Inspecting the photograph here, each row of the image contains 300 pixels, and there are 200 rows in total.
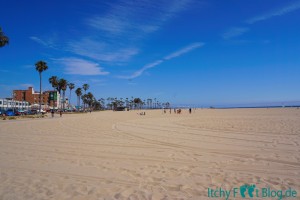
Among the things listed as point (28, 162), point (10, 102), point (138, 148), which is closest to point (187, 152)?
point (138, 148)

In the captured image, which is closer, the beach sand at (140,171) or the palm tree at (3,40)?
the beach sand at (140,171)

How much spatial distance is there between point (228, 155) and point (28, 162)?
7813 millimetres

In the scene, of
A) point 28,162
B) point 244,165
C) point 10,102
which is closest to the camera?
point 244,165

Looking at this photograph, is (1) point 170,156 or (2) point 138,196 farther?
(1) point 170,156

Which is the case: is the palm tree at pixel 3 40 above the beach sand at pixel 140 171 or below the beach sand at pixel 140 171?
above

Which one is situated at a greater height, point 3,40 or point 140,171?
point 3,40

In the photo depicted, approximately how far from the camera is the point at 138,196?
189 inches

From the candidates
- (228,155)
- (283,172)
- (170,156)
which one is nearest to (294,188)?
(283,172)

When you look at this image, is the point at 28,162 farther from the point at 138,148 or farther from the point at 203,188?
the point at 203,188

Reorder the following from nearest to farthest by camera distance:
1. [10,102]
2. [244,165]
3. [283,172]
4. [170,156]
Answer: [283,172] → [244,165] → [170,156] → [10,102]

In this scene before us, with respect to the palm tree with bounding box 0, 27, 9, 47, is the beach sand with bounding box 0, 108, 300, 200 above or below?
below

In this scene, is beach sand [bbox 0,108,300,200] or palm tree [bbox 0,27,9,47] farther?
palm tree [bbox 0,27,9,47]

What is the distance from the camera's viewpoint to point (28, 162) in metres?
7.80

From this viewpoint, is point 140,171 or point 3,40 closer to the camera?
point 140,171
